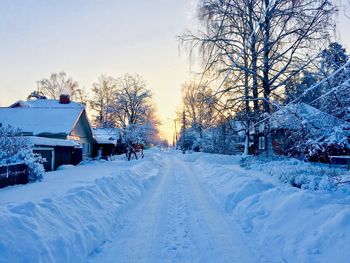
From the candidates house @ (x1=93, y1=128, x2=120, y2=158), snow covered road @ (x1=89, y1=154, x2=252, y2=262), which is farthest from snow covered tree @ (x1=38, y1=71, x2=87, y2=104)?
snow covered road @ (x1=89, y1=154, x2=252, y2=262)

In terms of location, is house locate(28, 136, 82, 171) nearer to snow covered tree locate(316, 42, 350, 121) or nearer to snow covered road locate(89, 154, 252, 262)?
snow covered road locate(89, 154, 252, 262)

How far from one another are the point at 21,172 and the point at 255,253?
9867mm

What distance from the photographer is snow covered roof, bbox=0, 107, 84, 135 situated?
27188 mm

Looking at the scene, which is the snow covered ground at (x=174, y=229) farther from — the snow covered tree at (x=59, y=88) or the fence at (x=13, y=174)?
the snow covered tree at (x=59, y=88)

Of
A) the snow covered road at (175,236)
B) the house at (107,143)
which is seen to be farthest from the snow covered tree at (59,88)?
the snow covered road at (175,236)

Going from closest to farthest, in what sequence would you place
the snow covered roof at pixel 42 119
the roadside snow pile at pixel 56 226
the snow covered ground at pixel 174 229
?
the roadside snow pile at pixel 56 226
the snow covered ground at pixel 174 229
the snow covered roof at pixel 42 119

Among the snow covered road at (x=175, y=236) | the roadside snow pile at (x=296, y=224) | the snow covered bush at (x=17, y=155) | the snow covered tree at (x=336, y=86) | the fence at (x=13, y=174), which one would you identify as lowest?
the snow covered road at (x=175, y=236)

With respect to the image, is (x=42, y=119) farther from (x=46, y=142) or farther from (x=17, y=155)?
(x=17, y=155)

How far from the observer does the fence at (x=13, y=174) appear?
A: 37.5 ft

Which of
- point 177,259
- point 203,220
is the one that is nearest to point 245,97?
point 203,220

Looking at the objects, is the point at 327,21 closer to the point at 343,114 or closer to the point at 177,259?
the point at 343,114

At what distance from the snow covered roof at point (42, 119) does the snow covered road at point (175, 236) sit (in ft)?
62.6

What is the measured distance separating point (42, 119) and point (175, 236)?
25.0 meters

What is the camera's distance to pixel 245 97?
1823 cm
